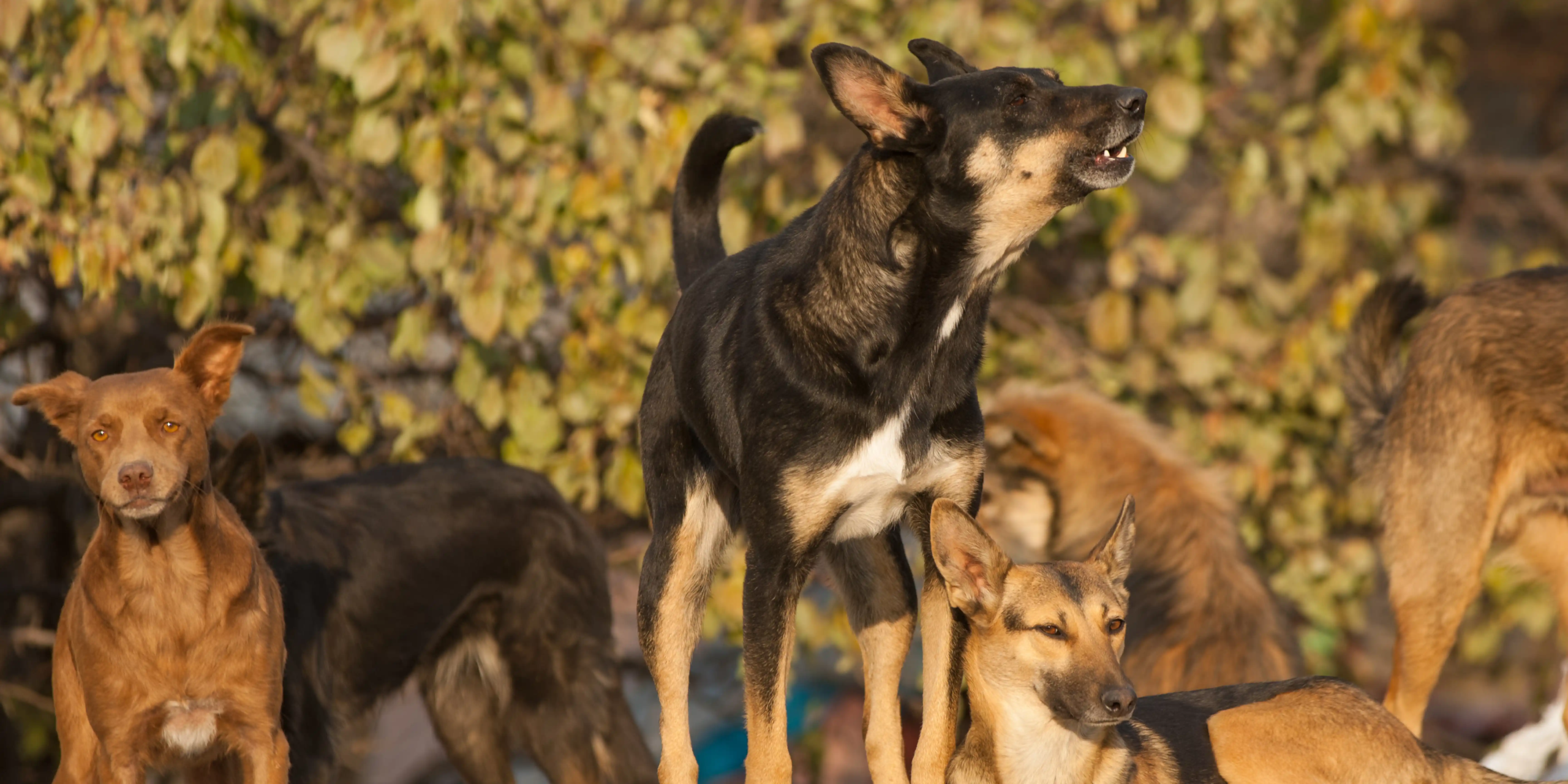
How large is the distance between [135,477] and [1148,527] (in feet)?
11.2

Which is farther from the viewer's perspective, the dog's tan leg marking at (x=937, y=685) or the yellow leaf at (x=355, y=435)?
the yellow leaf at (x=355, y=435)

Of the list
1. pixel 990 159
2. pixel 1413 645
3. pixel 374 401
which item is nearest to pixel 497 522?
pixel 374 401

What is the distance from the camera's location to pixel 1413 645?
5570 mm

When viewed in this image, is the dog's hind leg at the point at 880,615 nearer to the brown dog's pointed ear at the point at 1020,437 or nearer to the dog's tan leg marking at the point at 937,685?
the dog's tan leg marking at the point at 937,685

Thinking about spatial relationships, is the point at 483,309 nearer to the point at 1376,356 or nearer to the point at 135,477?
the point at 135,477

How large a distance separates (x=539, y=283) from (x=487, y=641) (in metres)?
1.68

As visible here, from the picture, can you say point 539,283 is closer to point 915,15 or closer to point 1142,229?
point 915,15

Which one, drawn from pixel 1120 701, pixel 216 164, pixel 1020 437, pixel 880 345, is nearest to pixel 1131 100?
pixel 880 345

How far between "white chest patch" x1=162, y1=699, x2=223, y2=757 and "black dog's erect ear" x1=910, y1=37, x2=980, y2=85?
258 cm

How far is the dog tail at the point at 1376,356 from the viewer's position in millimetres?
6039

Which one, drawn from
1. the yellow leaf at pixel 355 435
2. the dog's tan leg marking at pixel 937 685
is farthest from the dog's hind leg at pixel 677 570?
the yellow leaf at pixel 355 435

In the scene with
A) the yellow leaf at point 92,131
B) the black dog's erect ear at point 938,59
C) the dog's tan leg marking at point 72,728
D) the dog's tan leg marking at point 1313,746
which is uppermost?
the black dog's erect ear at point 938,59

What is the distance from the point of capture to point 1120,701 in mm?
3631

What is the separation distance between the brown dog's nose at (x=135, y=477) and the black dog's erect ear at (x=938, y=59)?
2.33m
